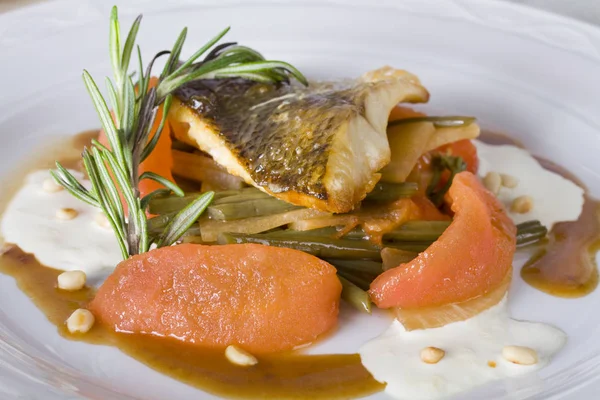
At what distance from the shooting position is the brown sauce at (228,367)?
291 cm

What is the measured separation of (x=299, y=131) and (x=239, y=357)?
1.11m

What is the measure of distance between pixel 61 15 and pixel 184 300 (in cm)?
341

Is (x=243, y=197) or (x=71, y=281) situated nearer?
(x=71, y=281)

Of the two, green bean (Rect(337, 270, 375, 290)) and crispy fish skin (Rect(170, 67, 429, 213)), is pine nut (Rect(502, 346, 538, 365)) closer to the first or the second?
green bean (Rect(337, 270, 375, 290))

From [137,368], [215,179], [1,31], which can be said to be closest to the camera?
[137,368]

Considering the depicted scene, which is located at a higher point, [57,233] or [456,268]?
[456,268]

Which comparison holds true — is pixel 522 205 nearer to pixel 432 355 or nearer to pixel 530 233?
pixel 530 233

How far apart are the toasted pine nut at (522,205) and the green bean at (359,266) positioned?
104 cm

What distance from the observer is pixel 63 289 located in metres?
3.46

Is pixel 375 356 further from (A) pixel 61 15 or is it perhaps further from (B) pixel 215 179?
(A) pixel 61 15

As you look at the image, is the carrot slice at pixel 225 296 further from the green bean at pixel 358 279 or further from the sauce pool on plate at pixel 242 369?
the green bean at pixel 358 279

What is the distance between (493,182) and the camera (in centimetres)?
425

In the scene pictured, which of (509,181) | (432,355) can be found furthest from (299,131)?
(509,181)

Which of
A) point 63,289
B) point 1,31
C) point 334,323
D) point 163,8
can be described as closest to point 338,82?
point 334,323
